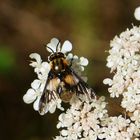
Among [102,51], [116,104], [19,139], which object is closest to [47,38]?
[102,51]

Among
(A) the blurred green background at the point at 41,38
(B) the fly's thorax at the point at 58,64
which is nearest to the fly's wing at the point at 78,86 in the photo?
(B) the fly's thorax at the point at 58,64

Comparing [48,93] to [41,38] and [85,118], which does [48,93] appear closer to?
[85,118]

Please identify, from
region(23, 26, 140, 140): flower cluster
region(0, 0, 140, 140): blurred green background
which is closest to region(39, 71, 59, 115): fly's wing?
region(23, 26, 140, 140): flower cluster

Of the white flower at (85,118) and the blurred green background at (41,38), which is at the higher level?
the blurred green background at (41,38)

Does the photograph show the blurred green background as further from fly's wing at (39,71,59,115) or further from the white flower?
fly's wing at (39,71,59,115)

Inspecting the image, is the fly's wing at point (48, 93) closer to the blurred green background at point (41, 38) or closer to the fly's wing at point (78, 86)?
the fly's wing at point (78, 86)

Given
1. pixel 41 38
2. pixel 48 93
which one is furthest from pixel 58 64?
pixel 41 38

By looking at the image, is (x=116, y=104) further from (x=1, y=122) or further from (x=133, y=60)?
(x=1, y=122)
